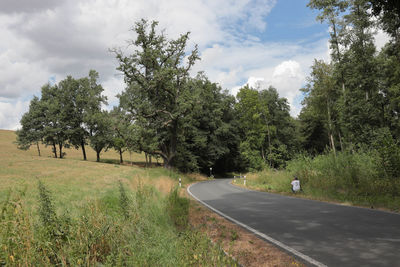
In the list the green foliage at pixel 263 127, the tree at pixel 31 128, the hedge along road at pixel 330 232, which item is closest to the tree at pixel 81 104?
the tree at pixel 31 128

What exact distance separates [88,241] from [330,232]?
5.22 metres

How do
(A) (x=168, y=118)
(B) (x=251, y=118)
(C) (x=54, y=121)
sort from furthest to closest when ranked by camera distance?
(C) (x=54, y=121) → (B) (x=251, y=118) → (A) (x=168, y=118)

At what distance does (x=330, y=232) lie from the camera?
6.42m

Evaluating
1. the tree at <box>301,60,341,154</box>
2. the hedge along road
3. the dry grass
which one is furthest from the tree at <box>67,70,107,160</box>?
the hedge along road

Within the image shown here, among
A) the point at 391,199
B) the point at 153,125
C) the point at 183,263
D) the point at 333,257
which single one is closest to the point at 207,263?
the point at 183,263

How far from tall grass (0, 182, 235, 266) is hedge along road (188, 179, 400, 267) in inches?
74.9

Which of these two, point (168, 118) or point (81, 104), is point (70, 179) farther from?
point (81, 104)

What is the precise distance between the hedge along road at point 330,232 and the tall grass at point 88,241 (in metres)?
1.90

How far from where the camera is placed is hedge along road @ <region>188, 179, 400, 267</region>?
15.6 feet

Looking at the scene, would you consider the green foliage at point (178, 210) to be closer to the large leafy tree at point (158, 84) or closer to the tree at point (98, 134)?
the large leafy tree at point (158, 84)

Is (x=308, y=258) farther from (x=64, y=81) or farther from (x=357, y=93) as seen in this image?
(x=64, y=81)

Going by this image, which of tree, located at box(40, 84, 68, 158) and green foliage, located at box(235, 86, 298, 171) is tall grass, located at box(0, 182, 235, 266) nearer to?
green foliage, located at box(235, 86, 298, 171)

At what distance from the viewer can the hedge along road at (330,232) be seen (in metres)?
4.74

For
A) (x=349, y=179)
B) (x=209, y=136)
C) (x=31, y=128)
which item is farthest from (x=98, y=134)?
(x=349, y=179)
